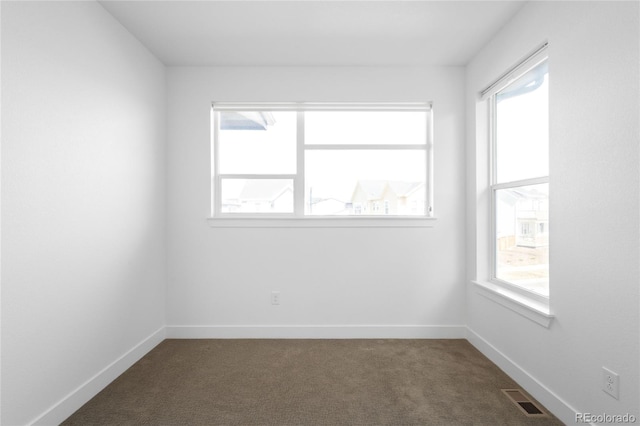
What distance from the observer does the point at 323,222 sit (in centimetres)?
329

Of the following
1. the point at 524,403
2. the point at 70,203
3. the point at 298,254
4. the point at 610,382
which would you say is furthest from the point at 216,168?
the point at 610,382

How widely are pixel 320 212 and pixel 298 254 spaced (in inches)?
19.1

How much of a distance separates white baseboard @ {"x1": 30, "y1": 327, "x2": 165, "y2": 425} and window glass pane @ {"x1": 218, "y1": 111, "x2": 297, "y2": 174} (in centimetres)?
178

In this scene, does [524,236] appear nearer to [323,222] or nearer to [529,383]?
[529,383]

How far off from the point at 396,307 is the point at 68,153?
2.95m

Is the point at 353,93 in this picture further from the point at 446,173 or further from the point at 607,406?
the point at 607,406

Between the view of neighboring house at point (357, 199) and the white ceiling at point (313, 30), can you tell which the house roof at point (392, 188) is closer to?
the view of neighboring house at point (357, 199)

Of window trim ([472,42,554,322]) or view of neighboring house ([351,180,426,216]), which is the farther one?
view of neighboring house ([351,180,426,216])

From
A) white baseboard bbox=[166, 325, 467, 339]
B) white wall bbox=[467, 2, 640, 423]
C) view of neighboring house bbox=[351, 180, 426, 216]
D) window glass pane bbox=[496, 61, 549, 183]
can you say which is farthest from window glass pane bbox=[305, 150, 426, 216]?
white wall bbox=[467, 2, 640, 423]

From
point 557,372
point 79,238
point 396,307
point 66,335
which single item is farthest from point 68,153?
point 557,372

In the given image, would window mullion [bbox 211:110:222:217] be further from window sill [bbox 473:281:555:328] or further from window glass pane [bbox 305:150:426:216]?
window sill [bbox 473:281:555:328]

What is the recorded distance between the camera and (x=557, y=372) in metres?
2.01

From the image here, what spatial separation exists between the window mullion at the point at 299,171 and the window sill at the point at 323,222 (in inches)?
5.2

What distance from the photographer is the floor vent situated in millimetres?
2012
